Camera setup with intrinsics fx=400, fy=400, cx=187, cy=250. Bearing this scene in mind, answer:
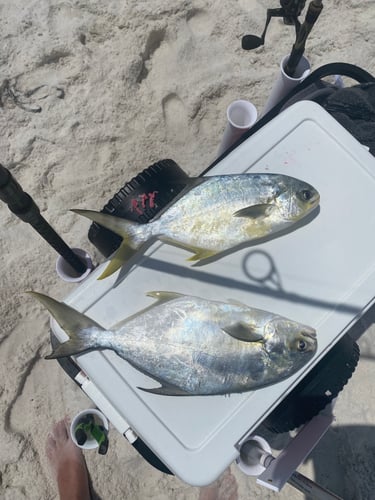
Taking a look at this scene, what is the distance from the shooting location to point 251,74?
264 cm

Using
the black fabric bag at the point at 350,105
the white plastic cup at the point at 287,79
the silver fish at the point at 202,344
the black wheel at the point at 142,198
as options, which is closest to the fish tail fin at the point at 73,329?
the silver fish at the point at 202,344

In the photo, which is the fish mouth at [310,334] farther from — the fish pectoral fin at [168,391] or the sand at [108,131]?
the sand at [108,131]

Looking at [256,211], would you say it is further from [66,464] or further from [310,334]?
[66,464]

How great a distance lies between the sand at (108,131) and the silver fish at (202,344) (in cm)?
92

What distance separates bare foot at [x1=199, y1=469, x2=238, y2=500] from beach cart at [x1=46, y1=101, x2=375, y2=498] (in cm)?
61

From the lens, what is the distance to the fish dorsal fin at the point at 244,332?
1.46 m

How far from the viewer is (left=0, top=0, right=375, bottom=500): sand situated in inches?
87.7

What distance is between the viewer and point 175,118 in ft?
8.52

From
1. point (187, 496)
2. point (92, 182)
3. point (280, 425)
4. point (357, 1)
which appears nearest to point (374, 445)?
point (280, 425)

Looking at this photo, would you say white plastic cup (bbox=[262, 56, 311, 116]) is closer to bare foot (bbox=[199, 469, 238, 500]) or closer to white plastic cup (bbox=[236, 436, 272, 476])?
white plastic cup (bbox=[236, 436, 272, 476])

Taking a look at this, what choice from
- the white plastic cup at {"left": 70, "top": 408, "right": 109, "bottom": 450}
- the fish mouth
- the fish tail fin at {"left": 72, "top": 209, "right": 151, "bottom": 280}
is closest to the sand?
the white plastic cup at {"left": 70, "top": 408, "right": 109, "bottom": 450}

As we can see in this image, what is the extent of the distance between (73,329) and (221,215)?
28.5 inches

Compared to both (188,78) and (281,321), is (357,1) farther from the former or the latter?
(281,321)

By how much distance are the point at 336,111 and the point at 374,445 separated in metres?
1.80
